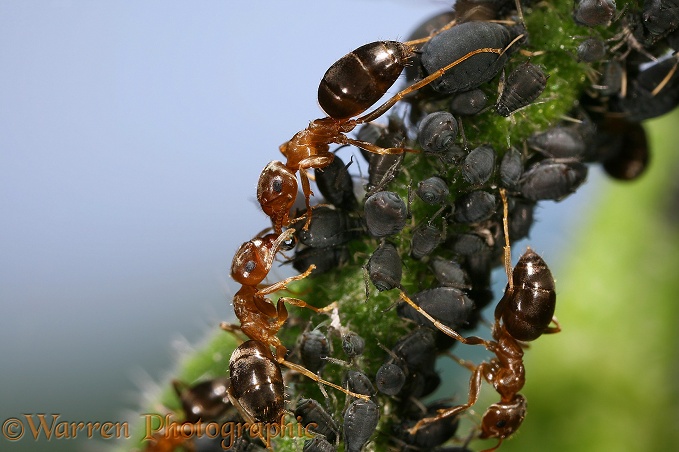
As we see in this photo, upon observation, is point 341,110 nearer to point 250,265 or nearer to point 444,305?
point 250,265

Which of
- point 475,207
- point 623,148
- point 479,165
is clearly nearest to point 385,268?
point 475,207

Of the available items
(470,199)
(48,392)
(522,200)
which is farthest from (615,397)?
(48,392)

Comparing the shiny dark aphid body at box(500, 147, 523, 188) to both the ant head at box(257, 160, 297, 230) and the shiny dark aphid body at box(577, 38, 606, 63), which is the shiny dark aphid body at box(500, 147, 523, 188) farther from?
the ant head at box(257, 160, 297, 230)

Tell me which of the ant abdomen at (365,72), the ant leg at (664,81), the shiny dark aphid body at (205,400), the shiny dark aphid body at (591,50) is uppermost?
the ant abdomen at (365,72)

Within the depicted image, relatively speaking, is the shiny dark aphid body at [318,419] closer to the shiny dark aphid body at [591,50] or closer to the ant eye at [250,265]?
the ant eye at [250,265]

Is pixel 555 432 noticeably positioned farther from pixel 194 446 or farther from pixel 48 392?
pixel 48 392

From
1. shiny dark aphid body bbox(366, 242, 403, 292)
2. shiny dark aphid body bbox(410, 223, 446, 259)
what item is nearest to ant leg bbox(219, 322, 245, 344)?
shiny dark aphid body bbox(366, 242, 403, 292)

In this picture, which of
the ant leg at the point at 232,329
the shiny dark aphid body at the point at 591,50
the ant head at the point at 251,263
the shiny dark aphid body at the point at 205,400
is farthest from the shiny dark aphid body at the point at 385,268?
the shiny dark aphid body at the point at 205,400
